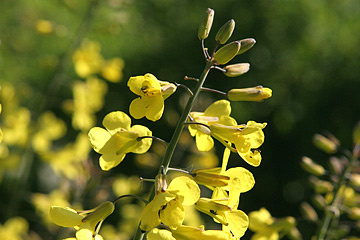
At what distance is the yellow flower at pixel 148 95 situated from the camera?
1507 millimetres

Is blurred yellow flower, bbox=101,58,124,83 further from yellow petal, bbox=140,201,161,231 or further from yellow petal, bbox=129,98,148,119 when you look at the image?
yellow petal, bbox=140,201,161,231

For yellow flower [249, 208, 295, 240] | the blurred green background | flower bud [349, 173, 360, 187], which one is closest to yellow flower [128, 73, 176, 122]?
yellow flower [249, 208, 295, 240]

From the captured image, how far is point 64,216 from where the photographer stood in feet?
4.72

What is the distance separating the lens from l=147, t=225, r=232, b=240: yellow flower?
1.31 m

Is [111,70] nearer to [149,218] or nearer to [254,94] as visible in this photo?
[254,94]

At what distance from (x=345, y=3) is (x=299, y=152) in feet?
9.78

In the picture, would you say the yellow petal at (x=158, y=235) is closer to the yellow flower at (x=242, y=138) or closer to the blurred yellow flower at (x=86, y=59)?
Answer: the yellow flower at (x=242, y=138)

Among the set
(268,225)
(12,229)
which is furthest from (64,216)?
(12,229)

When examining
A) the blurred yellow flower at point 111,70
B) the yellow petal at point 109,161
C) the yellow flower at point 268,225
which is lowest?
the yellow flower at point 268,225

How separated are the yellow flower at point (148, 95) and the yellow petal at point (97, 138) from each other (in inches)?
5.5

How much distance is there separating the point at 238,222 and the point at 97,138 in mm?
541

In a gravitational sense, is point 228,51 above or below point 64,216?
above

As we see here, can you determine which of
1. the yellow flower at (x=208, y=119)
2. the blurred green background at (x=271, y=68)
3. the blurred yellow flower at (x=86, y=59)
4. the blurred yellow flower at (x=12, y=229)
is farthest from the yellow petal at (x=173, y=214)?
the blurred green background at (x=271, y=68)

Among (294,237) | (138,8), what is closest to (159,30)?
(138,8)
